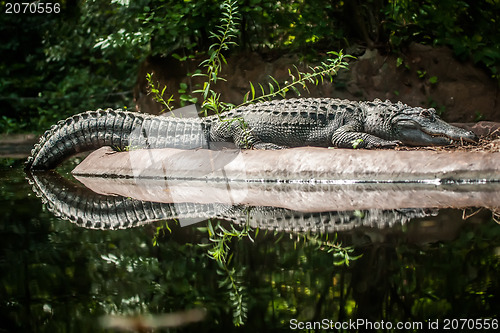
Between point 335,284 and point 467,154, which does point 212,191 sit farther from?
Answer: point 335,284

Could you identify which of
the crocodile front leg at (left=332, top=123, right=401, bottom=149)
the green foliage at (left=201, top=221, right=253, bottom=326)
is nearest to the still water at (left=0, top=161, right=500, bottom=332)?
the green foliage at (left=201, top=221, right=253, bottom=326)

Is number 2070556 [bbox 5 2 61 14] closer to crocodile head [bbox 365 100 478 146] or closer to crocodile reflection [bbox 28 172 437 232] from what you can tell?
crocodile head [bbox 365 100 478 146]

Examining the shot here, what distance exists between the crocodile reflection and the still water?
0.06 feet

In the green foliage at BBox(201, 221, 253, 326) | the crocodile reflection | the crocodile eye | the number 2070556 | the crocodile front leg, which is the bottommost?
the crocodile front leg

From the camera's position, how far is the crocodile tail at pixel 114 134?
237 inches

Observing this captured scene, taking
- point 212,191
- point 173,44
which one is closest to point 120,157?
point 212,191

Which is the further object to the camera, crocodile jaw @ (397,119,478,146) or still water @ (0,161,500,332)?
crocodile jaw @ (397,119,478,146)

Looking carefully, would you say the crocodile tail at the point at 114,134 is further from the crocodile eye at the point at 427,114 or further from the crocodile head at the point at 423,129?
the crocodile eye at the point at 427,114

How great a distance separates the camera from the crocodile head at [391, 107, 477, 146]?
17.3 feet

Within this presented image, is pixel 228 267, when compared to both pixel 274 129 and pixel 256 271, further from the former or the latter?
pixel 274 129

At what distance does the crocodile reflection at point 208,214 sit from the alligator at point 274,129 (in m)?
2.06

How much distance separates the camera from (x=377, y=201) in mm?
3416

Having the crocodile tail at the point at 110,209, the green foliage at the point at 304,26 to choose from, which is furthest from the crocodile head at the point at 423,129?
the crocodile tail at the point at 110,209

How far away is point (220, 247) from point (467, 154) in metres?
2.84
